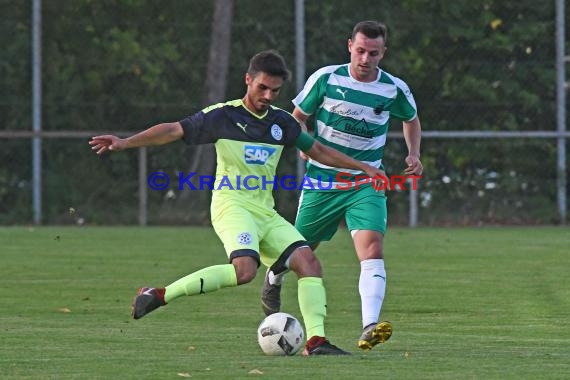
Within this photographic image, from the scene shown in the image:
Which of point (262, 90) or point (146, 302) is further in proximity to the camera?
point (262, 90)

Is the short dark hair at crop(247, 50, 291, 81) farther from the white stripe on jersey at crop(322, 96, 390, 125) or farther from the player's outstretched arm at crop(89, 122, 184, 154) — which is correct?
the white stripe on jersey at crop(322, 96, 390, 125)

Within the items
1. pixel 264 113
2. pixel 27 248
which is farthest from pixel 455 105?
pixel 264 113

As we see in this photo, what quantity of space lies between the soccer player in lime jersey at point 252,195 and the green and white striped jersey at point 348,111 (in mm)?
813

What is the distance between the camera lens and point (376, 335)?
8.11 metres

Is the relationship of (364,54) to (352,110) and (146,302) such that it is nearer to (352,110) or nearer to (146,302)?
(352,110)

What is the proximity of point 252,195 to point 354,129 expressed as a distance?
1.23m

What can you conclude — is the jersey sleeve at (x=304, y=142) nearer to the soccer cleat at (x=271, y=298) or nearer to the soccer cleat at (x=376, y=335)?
the soccer cleat at (x=376, y=335)

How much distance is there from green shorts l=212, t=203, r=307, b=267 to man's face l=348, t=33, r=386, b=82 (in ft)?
4.40

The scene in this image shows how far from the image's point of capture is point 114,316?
1047 cm

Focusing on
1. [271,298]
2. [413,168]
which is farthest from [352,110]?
[271,298]

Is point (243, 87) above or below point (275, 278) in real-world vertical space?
above

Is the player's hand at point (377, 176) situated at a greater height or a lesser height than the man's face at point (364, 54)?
lesser

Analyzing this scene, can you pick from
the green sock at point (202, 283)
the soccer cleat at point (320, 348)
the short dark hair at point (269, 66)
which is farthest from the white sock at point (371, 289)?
the short dark hair at point (269, 66)

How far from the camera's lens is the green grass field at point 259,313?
7.41 m
